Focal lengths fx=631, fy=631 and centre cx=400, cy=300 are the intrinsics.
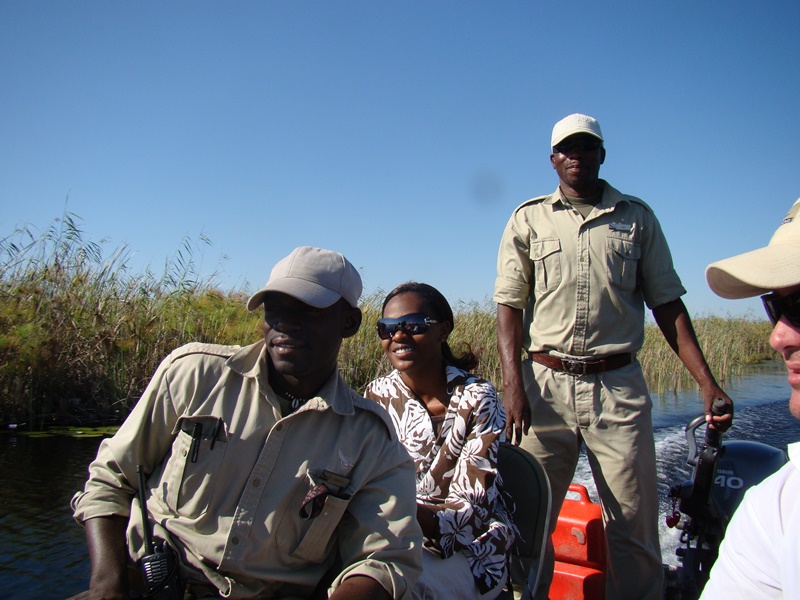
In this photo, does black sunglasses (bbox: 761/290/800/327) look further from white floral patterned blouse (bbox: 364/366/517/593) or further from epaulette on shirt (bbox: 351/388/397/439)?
white floral patterned blouse (bbox: 364/366/517/593)

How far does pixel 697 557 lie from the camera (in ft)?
10.7

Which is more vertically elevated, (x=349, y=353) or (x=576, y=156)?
(x=576, y=156)

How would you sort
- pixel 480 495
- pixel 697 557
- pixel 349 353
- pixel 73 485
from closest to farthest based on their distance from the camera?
pixel 480 495 → pixel 697 557 → pixel 73 485 → pixel 349 353

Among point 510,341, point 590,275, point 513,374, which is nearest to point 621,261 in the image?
point 590,275

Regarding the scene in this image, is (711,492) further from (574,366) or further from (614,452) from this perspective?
(574,366)

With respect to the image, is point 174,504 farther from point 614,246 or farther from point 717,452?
point 717,452

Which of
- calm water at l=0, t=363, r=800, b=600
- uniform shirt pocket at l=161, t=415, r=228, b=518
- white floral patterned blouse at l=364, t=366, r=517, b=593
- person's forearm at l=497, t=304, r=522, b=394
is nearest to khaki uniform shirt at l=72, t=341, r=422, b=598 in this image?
uniform shirt pocket at l=161, t=415, r=228, b=518

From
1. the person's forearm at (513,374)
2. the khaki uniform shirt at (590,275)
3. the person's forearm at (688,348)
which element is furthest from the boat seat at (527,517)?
the person's forearm at (688,348)

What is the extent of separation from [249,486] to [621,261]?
2365mm

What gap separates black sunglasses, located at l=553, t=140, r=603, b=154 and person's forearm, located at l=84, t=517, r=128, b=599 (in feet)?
9.00

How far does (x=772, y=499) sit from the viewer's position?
4.30 ft

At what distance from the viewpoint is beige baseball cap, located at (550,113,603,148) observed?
333cm

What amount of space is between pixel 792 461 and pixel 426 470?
5.23ft

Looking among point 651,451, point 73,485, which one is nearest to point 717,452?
point 651,451
